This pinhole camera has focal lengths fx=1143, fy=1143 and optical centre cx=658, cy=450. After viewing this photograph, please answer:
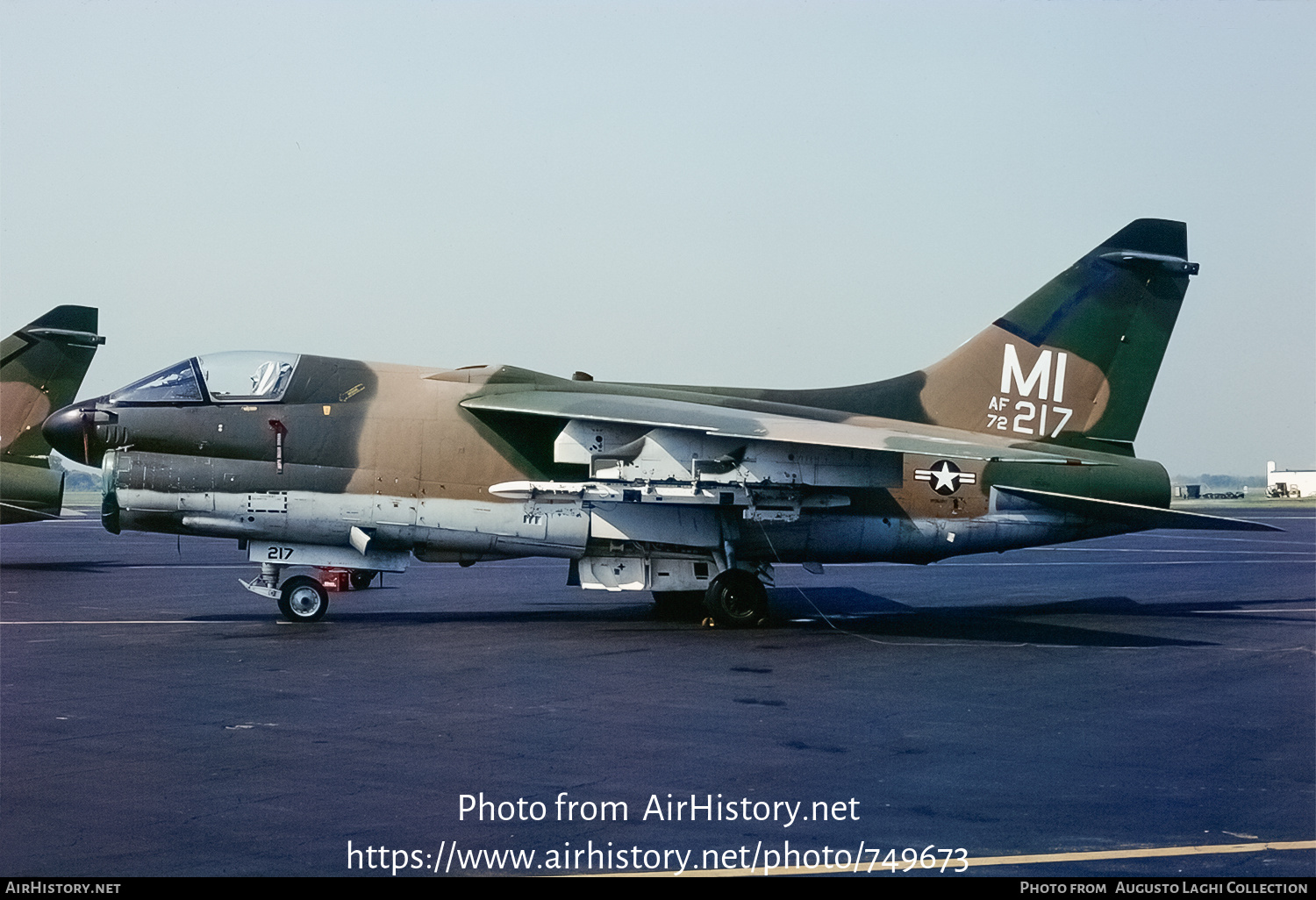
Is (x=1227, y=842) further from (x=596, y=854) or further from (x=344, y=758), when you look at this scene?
(x=344, y=758)

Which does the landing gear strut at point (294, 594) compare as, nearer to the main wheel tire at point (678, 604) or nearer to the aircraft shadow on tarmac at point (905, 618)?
the aircraft shadow on tarmac at point (905, 618)

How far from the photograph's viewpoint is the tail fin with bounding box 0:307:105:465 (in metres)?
25.7

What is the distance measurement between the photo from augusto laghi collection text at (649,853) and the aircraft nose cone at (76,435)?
35.9 ft

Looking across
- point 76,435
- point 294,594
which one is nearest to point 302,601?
point 294,594

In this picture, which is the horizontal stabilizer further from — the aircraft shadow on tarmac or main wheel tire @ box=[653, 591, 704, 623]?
main wheel tire @ box=[653, 591, 704, 623]

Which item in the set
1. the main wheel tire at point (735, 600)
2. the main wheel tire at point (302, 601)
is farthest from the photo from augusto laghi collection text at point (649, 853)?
the main wheel tire at point (302, 601)

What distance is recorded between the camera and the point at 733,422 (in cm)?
1554

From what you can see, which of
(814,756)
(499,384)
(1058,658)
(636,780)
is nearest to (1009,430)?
(1058,658)

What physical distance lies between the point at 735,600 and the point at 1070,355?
272 inches

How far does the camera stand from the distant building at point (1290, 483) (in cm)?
10112

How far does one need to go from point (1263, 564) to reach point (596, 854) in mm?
27063

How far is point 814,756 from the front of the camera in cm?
859

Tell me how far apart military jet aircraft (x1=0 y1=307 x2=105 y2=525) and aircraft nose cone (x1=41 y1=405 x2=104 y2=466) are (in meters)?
11.2

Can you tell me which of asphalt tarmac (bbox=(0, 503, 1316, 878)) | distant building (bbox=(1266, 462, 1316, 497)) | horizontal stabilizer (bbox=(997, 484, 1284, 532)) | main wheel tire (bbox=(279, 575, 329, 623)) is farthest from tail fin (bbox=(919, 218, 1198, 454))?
distant building (bbox=(1266, 462, 1316, 497))
